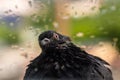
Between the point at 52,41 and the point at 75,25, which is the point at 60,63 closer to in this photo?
the point at 52,41

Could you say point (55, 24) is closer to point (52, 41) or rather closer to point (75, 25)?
point (75, 25)

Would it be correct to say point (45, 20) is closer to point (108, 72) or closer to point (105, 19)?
point (105, 19)

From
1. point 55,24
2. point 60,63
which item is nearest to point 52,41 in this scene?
point 60,63

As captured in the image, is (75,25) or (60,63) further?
(75,25)

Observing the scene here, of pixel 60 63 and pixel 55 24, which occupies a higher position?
pixel 55 24

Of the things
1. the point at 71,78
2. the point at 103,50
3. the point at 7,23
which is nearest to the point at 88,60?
the point at 71,78

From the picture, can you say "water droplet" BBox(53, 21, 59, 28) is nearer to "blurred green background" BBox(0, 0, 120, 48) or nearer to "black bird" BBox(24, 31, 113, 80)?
"blurred green background" BBox(0, 0, 120, 48)

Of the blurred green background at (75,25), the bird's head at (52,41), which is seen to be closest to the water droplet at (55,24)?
the blurred green background at (75,25)
